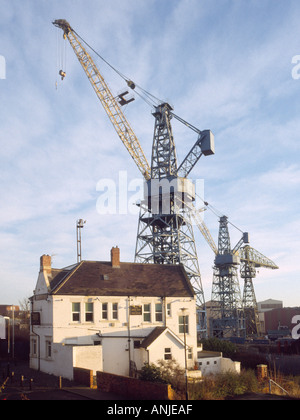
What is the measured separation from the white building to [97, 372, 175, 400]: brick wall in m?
4.88

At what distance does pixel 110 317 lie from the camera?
1503 inches

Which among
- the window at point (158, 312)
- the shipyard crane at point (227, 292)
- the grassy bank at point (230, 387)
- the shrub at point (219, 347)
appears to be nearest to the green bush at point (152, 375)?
the grassy bank at point (230, 387)

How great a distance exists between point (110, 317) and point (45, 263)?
770 centimetres

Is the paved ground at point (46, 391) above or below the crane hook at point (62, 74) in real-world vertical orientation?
below

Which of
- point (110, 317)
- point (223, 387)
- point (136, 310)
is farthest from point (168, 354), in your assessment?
point (223, 387)

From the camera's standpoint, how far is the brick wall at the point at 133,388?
80.3 ft

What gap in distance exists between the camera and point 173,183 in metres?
63.1

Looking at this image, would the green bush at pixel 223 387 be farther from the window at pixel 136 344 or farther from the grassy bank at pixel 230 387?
the window at pixel 136 344

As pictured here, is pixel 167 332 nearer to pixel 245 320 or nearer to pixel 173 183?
pixel 173 183

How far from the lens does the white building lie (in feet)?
120

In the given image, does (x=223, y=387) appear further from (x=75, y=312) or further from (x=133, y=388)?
(x=75, y=312)

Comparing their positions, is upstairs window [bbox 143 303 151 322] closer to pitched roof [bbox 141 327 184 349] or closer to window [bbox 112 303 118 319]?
pitched roof [bbox 141 327 184 349]

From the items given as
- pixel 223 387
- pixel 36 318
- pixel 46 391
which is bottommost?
pixel 223 387
